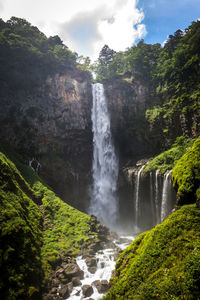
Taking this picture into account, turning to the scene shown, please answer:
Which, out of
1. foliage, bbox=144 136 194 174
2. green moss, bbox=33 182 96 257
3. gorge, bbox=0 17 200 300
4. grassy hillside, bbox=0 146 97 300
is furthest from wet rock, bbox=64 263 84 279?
foliage, bbox=144 136 194 174

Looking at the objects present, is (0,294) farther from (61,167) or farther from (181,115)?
(181,115)

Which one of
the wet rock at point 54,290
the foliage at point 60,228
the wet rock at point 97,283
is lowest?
the wet rock at point 97,283

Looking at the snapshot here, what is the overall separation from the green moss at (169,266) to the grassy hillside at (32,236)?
3.85 m

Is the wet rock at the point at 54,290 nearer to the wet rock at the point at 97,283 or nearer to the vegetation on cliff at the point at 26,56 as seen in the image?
the wet rock at the point at 97,283

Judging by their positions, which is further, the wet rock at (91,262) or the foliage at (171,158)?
the foliage at (171,158)

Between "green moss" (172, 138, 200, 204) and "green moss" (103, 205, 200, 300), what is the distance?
0.69 m

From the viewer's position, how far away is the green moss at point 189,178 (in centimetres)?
630

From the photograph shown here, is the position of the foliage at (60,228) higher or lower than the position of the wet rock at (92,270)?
higher

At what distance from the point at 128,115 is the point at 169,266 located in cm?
2688

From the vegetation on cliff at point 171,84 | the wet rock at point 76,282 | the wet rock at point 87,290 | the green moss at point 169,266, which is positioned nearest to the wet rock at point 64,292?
the wet rock at point 76,282

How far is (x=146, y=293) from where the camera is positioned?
394cm

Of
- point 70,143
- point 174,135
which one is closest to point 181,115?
point 174,135

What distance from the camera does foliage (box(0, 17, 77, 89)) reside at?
1000 inches

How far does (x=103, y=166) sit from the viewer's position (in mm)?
27016
